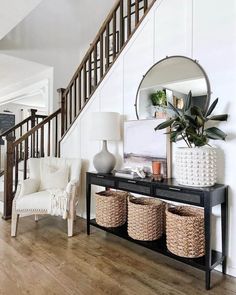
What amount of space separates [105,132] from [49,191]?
101cm

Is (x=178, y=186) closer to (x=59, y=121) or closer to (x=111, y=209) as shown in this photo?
(x=111, y=209)

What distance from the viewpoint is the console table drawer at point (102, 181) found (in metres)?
2.52

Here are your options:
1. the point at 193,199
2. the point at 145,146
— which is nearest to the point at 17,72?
the point at 145,146

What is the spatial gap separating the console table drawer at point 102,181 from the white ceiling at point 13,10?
1.96m

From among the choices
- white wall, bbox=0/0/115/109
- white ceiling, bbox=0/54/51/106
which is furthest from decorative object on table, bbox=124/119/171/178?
white ceiling, bbox=0/54/51/106

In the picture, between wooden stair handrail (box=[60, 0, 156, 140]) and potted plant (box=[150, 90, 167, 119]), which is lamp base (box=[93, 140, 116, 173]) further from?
wooden stair handrail (box=[60, 0, 156, 140])

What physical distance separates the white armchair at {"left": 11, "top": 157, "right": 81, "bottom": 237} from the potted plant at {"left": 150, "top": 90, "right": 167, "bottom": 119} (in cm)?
128

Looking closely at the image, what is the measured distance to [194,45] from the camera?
2.23 meters

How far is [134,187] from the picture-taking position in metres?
2.29

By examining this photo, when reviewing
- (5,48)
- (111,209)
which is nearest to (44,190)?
(111,209)

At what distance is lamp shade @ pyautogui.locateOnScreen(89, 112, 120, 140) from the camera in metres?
2.66

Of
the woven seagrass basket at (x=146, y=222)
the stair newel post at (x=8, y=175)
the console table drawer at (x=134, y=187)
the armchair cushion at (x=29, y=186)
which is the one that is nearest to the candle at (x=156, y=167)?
the console table drawer at (x=134, y=187)

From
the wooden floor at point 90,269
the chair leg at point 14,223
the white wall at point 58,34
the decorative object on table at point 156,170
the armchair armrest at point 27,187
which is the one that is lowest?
the wooden floor at point 90,269

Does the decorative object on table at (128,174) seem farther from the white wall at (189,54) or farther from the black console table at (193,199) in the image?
the white wall at (189,54)
